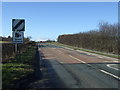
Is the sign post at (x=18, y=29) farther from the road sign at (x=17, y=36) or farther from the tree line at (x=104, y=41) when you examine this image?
the tree line at (x=104, y=41)

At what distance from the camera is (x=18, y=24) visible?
1422 centimetres

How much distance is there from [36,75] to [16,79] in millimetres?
1927

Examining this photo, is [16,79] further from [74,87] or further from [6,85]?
[74,87]

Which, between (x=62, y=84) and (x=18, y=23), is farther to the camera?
(x=18, y=23)

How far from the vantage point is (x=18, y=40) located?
14477mm

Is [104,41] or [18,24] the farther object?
[104,41]

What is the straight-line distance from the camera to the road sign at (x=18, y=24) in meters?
14.1

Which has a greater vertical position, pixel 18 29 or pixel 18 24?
pixel 18 24

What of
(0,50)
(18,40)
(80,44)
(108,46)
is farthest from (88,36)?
(18,40)

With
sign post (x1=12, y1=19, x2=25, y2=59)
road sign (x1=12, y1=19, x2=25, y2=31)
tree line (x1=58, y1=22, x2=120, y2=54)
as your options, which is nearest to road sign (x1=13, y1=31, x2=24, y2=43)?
sign post (x1=12, y1=19, x2=25, y2=59)

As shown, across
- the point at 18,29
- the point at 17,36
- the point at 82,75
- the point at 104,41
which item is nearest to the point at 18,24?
the point at 18,29

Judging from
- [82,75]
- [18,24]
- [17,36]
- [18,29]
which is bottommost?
[82,75]

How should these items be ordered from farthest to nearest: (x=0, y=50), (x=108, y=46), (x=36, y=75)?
(x=108, y=46)
(x=0, y=50)
(x=36, y=75)

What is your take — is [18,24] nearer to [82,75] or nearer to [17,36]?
[17,36]
